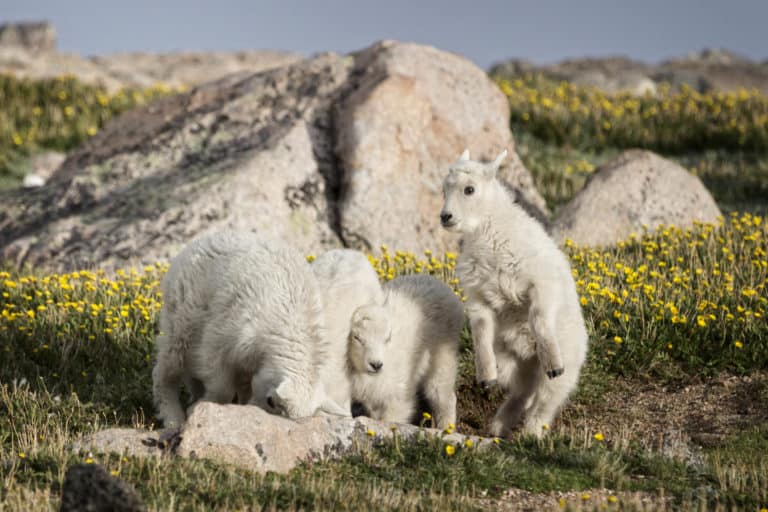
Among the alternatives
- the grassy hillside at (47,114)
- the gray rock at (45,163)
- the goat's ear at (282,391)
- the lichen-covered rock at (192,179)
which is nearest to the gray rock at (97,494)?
the goat's ear at (282,391)

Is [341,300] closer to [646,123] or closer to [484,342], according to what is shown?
[484,342]

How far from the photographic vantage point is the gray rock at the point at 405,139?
12.6 m

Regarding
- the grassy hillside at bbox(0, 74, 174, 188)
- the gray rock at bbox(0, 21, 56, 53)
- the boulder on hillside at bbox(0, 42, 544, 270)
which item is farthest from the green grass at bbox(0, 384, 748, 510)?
the gray rock at bbox(0, 21, 56, 53)

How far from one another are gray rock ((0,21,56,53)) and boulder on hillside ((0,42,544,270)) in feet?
144

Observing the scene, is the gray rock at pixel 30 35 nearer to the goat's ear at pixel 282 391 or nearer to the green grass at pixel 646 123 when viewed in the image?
the green grass at pixel 646 123

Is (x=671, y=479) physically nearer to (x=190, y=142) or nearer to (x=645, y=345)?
(x=645, y=345)

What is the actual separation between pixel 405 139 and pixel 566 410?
5284 mm

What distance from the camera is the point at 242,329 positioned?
276 inches

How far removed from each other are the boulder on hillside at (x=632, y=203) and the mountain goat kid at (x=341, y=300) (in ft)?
18.7

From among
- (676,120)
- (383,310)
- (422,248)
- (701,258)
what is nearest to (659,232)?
(701,258)

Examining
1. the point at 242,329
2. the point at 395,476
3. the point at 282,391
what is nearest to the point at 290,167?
the point at 242,329

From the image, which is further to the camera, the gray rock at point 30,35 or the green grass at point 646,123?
the gray rock at point 30,35

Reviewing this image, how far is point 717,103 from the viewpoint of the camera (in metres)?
21.5

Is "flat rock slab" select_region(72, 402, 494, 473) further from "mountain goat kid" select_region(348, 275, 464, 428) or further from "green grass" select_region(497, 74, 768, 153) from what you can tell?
"green grass" select_region(497, 74, 768, 153)
